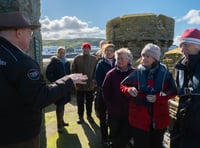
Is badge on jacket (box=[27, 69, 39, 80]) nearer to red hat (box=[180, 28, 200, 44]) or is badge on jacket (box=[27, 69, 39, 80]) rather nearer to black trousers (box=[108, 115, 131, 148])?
red hat (box=[180, 28, 200, 44])

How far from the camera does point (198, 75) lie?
86.9 inches

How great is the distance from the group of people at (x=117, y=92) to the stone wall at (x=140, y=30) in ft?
31.2

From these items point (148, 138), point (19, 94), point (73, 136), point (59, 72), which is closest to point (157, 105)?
point (148, 138)

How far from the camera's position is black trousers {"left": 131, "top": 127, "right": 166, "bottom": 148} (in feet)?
9.25

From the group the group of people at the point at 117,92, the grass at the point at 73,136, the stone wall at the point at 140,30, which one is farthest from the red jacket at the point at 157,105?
the stone wall at the point at 140,30

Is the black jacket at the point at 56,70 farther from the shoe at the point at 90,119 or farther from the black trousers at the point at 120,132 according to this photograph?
the black trousers at the point at 120,132

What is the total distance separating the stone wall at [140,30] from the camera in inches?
523

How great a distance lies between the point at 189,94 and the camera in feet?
7.42

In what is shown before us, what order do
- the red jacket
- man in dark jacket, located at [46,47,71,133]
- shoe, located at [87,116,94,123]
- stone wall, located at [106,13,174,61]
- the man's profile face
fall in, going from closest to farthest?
the man's profile face → the red jacket → man in dark jacket, located at [46,47,71,133] → shoe, located at [87,116,94,123] → stone wall, located at [106,13,174,61]

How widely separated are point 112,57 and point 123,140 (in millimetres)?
1409

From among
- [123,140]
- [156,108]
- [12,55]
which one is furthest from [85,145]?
[12,55]

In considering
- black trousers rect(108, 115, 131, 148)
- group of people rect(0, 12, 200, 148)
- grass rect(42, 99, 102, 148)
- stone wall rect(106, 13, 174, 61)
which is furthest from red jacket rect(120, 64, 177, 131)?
stone wall rect(106, 13, 174, 61)

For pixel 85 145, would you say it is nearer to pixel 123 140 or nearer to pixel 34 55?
pixel 123 140

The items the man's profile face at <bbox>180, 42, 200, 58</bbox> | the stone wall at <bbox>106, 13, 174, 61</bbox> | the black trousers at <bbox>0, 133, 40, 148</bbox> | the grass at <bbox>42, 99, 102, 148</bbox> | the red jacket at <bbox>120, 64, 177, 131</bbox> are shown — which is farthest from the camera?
the stone wall at <bbox>106, 13, 174, 61</bbox>
